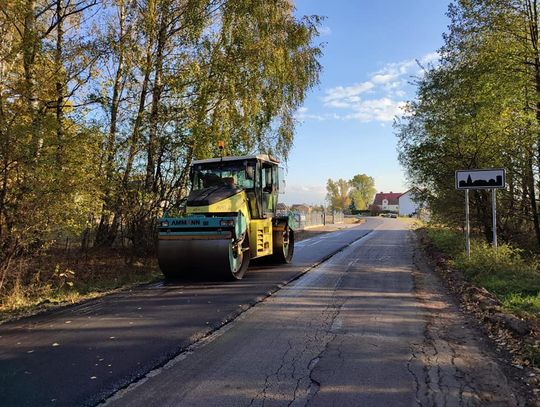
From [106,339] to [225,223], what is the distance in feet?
17.3

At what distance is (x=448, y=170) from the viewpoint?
58.0 ft

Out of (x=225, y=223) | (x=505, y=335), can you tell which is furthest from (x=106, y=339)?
(x=505, y=335)

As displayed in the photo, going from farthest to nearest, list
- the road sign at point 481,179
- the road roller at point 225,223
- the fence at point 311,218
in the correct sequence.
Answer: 1. the fence at point 311,218
2. the road sign at point 481,179
3. the road roller at point 225,223

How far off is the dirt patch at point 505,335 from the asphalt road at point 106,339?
3032 millimetres

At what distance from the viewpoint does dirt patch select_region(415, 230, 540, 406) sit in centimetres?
502

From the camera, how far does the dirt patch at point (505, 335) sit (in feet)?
16.5

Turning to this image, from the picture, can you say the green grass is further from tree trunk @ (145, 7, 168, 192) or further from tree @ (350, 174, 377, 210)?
tree @ (350, 174, 377, 210)

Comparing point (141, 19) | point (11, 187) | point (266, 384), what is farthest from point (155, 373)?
point (141, 19)

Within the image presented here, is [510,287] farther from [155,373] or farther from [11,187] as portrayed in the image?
[11,187]

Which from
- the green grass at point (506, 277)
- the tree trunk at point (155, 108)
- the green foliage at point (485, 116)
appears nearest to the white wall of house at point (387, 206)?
the green foliage at point (485, 116)

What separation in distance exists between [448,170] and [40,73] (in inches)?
537

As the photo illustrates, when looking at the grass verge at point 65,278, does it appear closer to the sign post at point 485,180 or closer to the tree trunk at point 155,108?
the tree trunk at point 155,108

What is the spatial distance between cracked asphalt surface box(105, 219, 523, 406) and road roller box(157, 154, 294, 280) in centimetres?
278

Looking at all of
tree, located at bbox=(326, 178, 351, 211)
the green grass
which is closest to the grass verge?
the green grass
